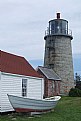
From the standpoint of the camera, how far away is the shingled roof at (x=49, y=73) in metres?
44.0

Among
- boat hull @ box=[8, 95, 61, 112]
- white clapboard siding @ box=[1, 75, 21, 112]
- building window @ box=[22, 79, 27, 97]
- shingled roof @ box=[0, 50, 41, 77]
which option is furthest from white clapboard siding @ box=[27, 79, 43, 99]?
boat hull @ box=[8, 95, 61, 112]

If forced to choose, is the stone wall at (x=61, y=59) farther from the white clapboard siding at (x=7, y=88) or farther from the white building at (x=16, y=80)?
the white clapboard siding at (x=7, y=88)

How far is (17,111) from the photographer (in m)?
19.8

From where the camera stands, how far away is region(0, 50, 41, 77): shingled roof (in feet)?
69.6

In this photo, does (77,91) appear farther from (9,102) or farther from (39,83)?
(9,102)

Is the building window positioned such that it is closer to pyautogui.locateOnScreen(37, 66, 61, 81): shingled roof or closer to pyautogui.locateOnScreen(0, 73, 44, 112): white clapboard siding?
pyautogui.locateOnScreen(0, 73, 44, 112): white clapboard siding

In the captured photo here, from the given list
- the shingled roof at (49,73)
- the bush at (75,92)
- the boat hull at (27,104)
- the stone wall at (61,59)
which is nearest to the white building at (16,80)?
the boat hull at (27,104)

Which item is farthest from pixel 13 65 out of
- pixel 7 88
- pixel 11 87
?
pixel 7 88

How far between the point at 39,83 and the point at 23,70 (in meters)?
2.00

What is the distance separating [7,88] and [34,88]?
12.6 feet

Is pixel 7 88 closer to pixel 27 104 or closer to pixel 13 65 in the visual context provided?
pixel 27 104

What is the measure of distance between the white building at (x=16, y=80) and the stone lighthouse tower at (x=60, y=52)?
72.0 ft

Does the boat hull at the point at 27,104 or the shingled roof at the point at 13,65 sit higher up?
the shingled roof at the point at 13,65

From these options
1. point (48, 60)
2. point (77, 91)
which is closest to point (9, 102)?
point (77, 91)
